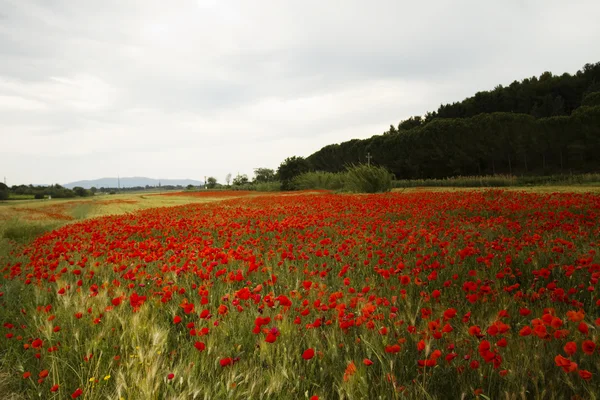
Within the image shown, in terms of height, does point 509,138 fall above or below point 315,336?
above

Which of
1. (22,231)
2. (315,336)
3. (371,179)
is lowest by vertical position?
(315,336)

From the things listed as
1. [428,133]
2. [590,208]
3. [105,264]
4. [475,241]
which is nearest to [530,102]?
[428,133]

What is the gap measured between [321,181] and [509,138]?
77.7ft

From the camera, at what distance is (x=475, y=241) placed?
5434 mm

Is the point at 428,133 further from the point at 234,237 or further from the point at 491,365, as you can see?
the point at 491,365

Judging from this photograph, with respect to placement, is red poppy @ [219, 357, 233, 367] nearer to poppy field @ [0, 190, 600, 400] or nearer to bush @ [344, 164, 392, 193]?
poppy field @ [0, 190, 600, 400]

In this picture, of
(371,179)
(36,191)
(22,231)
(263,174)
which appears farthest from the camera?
(263,174)

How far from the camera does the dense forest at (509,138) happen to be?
39222 millimetres

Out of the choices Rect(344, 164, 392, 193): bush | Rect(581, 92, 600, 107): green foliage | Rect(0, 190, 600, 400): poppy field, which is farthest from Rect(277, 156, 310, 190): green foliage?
Rect(0, 190, 600, 400): poppy field

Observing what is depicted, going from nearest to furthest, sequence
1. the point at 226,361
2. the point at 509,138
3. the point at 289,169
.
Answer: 1. the point at 226,361
2. the point at 509,138
3. the point at 289,169

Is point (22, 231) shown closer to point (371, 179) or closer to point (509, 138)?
point (371, 179)

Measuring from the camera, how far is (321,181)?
124 ft

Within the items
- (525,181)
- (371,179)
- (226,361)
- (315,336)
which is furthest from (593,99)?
(226,361)

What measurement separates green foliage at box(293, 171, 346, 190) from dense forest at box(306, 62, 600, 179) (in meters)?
7.51
